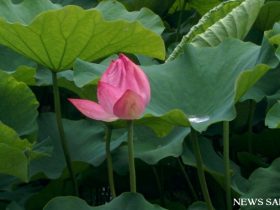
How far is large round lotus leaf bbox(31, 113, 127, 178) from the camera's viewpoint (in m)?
1.52

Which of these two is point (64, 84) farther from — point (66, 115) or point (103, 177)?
point (66, 115)

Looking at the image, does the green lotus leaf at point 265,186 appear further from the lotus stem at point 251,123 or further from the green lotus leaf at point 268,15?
the green lotus leaf at point 268,15

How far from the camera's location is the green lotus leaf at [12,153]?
123 cm

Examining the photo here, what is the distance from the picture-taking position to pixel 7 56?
1.74 meters

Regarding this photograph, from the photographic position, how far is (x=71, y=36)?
1382mm

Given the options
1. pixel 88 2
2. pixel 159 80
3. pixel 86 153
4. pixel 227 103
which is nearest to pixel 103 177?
pixel 86 153

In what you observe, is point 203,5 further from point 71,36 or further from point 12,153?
point 12,153

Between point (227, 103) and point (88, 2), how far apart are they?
1012mm

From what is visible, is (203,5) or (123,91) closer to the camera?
(123,91)

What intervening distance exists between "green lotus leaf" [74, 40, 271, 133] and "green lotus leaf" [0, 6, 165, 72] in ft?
0.18

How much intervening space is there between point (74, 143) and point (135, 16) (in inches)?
12.0

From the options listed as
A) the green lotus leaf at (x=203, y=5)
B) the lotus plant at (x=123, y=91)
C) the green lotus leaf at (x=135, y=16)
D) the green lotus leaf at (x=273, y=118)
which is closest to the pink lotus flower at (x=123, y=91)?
the lotus plant at (x=123, y=91)

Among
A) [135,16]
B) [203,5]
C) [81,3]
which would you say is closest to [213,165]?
[135,16]

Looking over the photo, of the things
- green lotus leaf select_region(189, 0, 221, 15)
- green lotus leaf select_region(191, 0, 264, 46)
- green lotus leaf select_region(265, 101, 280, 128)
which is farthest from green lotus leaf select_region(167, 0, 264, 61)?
green lotus leaf select_region(189, 0, 221, 15)
